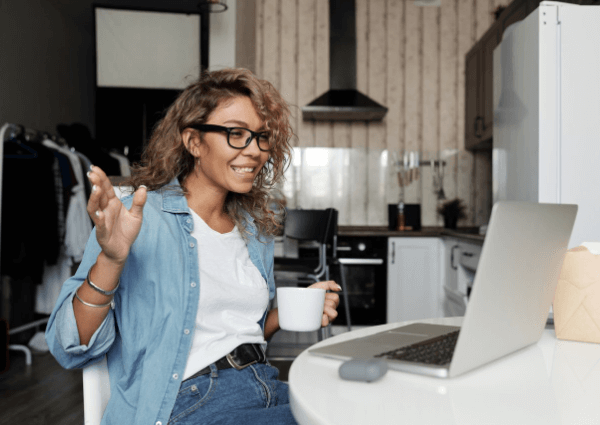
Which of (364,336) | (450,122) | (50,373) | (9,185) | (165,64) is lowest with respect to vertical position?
(50,373)

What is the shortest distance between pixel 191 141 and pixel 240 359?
1.58 feet

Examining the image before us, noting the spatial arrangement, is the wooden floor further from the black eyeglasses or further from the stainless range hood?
the stainless range hood

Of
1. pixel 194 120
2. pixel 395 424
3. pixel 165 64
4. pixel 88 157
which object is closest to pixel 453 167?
pixel 165 64

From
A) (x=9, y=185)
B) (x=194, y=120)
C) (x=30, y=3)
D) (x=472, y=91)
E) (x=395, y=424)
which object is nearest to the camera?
(x=395, y=424)

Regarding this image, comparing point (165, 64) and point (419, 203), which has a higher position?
point (165, 64)

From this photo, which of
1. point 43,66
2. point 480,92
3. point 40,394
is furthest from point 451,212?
point 43,66

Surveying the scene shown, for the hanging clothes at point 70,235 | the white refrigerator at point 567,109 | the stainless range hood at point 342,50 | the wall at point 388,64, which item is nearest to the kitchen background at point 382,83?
the wall at point 388,64

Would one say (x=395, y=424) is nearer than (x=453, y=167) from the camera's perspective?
Yes

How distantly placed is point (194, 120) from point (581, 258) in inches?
31.2

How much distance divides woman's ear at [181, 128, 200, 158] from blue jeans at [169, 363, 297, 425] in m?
0.47

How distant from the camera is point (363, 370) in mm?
675

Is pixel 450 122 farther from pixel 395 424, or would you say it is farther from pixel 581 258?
pixel 395 424

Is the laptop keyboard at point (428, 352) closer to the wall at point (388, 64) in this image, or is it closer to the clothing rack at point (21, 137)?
the clothing rack at point (21, 137)

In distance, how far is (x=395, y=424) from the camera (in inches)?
21.7
